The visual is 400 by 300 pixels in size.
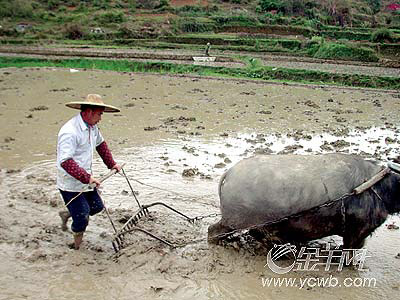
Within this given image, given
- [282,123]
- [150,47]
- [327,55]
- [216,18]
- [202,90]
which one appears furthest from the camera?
[216,18]

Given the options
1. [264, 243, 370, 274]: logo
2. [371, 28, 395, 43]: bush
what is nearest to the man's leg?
[264, 243, 370, 274]: logo

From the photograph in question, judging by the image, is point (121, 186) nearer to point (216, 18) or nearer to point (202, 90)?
point (202, 90)

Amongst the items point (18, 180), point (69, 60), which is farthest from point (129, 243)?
point (69, 60)

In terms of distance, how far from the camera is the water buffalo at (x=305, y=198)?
142 inches

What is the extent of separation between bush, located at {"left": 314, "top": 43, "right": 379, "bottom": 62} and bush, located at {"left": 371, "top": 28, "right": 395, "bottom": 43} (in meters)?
4.56

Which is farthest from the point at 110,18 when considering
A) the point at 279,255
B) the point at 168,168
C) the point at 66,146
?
the point at 279,255

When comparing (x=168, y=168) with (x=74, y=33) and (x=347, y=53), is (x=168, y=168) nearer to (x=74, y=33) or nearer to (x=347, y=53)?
(x=347, y=53)

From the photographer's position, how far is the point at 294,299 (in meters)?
3.49

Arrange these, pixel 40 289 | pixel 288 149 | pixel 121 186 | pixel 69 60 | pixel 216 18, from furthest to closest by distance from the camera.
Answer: pixel 216 18 < pixel 69 60 < pixel 288 149 < pixel 121 186 < pixel 40 289

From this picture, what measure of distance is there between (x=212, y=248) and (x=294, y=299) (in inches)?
35.7

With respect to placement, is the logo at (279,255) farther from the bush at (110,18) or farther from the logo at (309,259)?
the bush at (110,18)

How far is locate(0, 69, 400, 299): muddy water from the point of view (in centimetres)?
362

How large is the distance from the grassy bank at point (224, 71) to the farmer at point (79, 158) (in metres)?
11.5

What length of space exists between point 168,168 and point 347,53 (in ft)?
53.3
